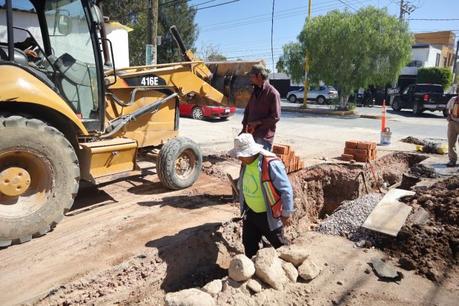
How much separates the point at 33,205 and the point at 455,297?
445 cm

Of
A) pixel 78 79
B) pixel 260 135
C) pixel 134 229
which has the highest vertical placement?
pixel 78 79

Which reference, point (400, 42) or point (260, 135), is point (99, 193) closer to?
point (260, 135)

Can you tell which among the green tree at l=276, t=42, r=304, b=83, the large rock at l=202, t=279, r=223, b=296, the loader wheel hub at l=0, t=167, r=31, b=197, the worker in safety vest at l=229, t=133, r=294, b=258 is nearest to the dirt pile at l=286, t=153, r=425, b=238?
the worker in safety vest at l=229, t=133, r=294, b=258

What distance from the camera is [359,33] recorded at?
796 inches

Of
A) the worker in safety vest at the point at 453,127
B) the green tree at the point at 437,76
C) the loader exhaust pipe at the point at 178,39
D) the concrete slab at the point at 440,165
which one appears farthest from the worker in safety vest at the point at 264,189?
the green tree at the point at 437,76

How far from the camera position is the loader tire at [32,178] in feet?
13.3

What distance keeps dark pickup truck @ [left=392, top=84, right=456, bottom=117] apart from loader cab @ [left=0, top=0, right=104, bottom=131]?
71.1ft

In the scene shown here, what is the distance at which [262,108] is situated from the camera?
5.29m

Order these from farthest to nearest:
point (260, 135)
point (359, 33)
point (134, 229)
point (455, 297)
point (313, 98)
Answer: point (313, 98) < point (359, 33) < point (260, 135) < point (134, 229) < point (455, 297)

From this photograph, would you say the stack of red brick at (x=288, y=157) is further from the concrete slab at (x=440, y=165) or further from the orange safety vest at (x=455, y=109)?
the orange safety vest at (x=455, y=109)

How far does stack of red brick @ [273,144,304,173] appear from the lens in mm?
7191

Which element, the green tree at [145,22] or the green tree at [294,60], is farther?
the green tree at [145,22]

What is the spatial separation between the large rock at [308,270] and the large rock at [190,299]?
1011 millimetres

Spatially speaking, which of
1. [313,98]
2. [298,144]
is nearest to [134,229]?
[298,144]
